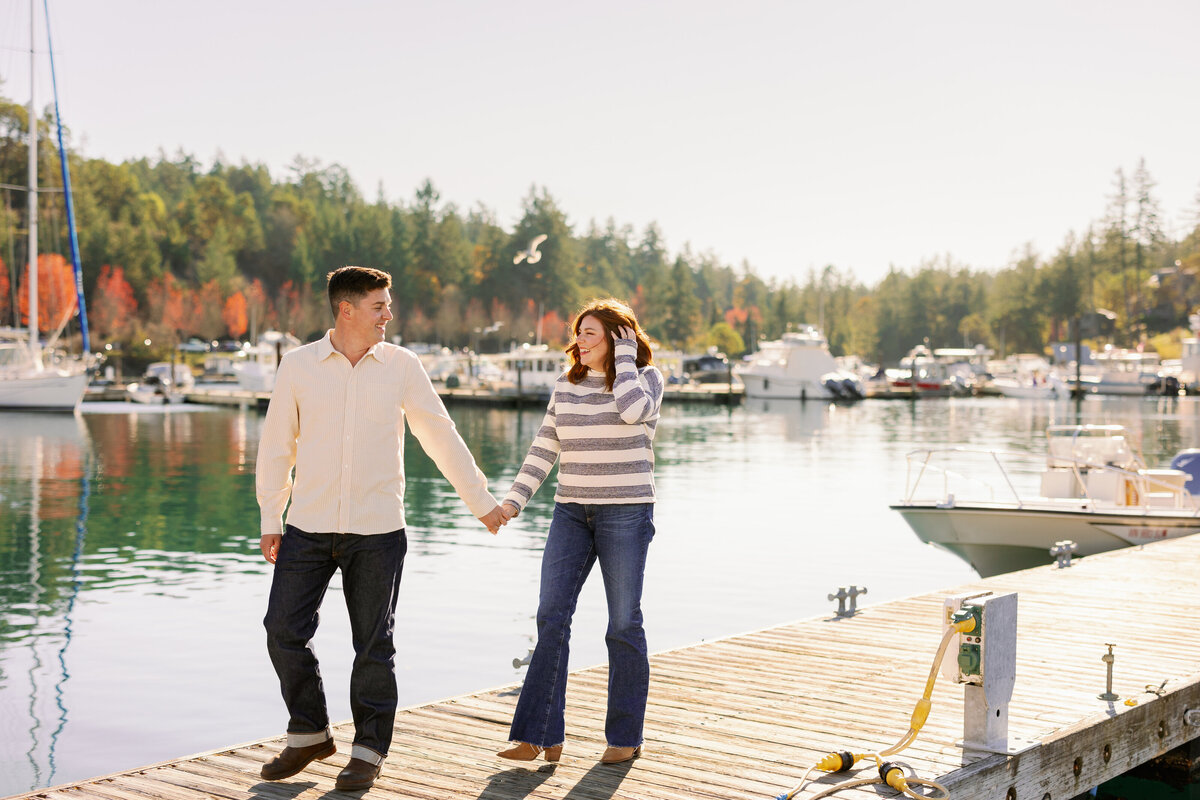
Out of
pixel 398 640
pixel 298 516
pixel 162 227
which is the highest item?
pixel 162 227

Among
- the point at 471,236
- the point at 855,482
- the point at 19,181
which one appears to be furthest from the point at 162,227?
the point at 855,482

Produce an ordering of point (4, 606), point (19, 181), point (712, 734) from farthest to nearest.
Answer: point (19, 181) < point (4, 606) < point (712, 734)

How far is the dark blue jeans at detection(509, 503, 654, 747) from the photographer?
17.6ft

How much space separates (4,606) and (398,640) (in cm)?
539

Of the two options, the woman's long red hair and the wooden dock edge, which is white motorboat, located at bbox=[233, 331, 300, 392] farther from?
the woman's long red hair

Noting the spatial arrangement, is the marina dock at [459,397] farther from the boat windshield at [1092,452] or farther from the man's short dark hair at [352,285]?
the man's short dark hair at [352,285]

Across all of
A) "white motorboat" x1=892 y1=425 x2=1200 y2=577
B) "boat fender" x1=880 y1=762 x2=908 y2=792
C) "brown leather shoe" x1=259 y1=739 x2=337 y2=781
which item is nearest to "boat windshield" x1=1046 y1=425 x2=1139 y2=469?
"white motorboat" x1=892 y1=425 x2=1200 y2=577

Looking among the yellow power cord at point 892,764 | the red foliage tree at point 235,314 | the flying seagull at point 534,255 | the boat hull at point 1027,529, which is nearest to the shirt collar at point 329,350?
the yellow power cord at point 892,764

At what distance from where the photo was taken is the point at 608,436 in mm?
5344

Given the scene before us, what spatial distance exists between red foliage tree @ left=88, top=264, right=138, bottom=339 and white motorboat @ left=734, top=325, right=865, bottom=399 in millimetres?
52795

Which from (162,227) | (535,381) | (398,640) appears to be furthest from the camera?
(162,227)

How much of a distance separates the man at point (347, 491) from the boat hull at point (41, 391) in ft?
Answer: 201

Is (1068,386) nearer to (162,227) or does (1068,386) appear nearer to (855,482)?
(855,482)

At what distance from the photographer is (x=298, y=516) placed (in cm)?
507
